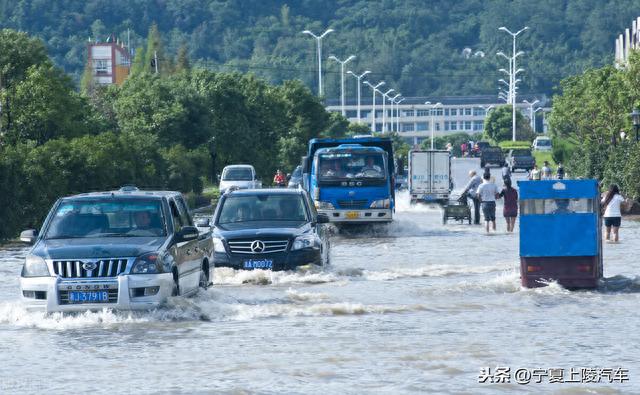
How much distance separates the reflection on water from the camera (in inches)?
Result: 550

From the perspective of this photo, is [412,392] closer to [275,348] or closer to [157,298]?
[275,348]

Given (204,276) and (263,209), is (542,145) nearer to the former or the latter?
(263,209)

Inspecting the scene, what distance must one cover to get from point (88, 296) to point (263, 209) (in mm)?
7914

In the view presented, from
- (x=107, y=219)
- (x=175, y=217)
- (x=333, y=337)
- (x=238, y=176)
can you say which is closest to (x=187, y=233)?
(x=175, y=217)

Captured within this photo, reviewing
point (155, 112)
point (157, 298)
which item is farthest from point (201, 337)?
point (155, 112)

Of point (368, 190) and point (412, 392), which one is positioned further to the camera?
point (368, 190)

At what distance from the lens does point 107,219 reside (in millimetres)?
19031

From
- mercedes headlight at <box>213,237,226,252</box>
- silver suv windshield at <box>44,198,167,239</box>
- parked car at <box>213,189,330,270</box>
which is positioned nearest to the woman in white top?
parked car at <box>213,189,330,270</box>

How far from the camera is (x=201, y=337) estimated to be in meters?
17.1

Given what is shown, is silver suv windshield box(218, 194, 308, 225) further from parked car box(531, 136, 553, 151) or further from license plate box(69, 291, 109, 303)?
parked car box(531, 136, 553, 151)

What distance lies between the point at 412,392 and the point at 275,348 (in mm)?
3151

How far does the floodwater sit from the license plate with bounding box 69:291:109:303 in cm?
31

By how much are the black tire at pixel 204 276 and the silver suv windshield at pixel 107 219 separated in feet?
5.29

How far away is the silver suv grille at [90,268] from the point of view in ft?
58.0
